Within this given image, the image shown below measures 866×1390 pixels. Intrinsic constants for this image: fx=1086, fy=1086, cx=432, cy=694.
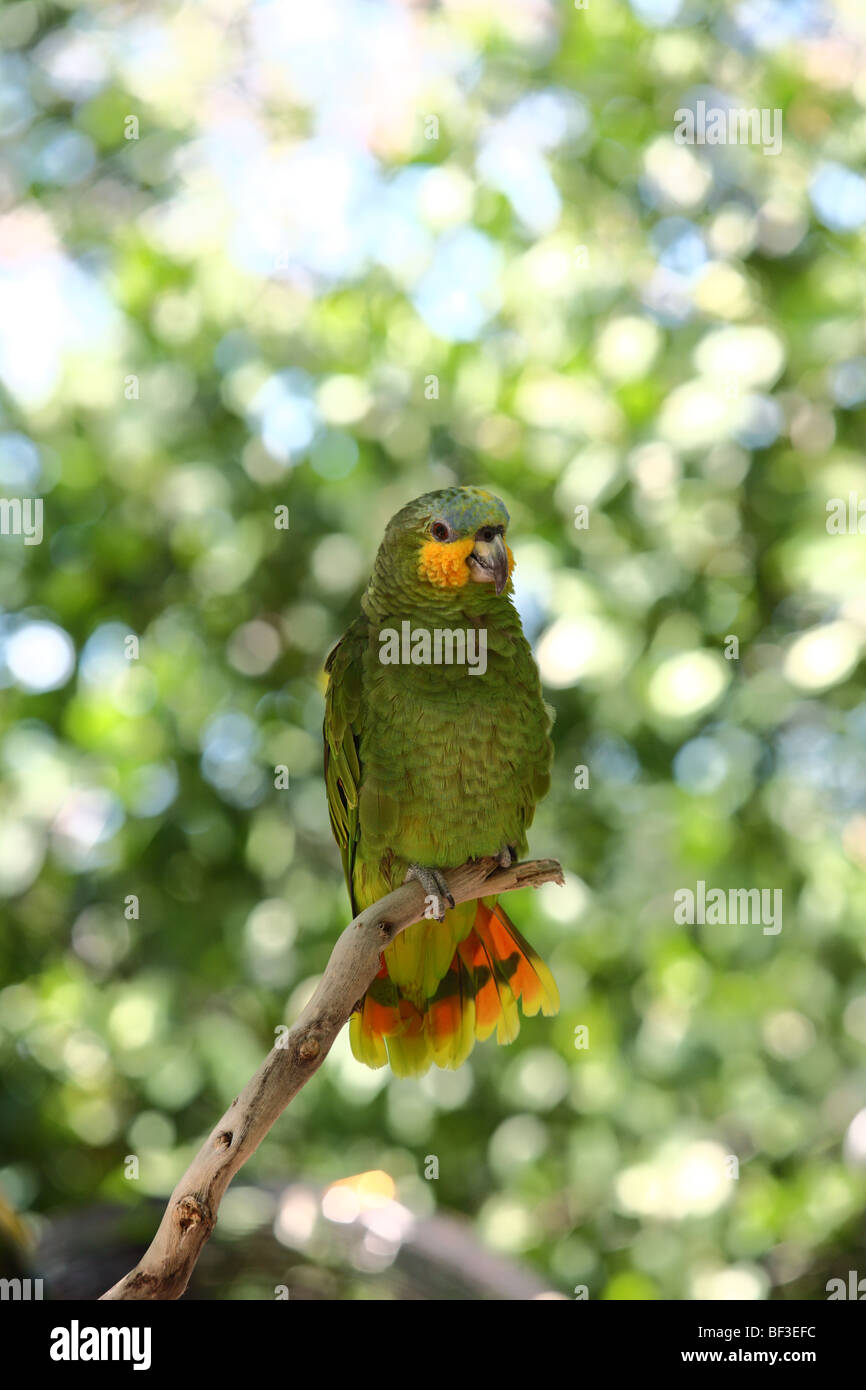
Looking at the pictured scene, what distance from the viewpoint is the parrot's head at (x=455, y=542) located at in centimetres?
61

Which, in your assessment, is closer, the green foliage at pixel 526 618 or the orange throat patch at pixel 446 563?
the orange throat patch at pixel 446 563

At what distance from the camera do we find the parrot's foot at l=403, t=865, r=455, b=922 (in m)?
0.65

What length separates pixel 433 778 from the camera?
676 millimetres

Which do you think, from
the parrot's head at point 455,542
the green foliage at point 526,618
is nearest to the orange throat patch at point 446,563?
the parrot's head at point 455,542

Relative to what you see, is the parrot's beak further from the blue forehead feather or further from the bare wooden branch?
the bare wooden branch

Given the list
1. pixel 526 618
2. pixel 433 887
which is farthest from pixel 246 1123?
pixel 526 618

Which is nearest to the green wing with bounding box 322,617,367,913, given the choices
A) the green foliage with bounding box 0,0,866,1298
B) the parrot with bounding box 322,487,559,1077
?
the parrot with bounding box 322,487,559,1077

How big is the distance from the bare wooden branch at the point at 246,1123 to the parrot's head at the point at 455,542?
207 millimetres

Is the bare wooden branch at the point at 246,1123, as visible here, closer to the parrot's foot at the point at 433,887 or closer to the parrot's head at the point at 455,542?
the parrot's foot at the point at 433,887

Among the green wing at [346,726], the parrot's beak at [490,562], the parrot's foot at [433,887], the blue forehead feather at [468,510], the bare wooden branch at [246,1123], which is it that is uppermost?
the blue forehead feather at [468,510]

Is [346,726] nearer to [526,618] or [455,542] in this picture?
[455,542]

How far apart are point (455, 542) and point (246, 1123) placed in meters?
0.33
